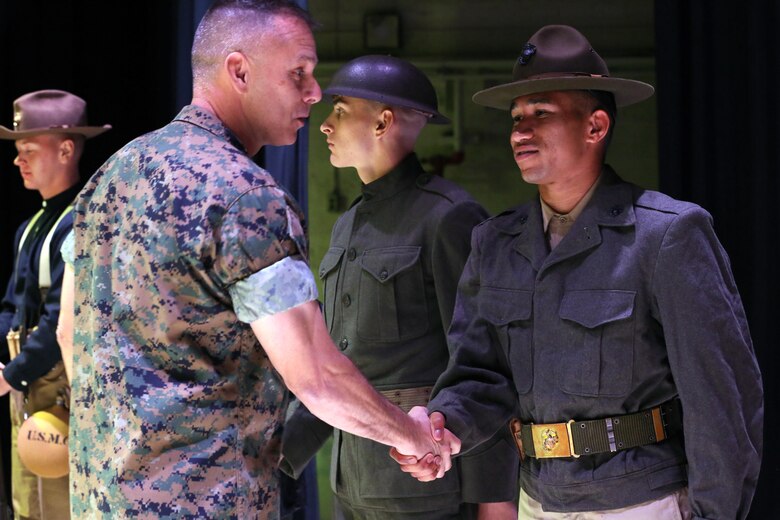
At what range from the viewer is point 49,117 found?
4004mm

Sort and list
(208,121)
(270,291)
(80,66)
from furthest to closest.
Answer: (80,66) < (208,121) < (270,291)

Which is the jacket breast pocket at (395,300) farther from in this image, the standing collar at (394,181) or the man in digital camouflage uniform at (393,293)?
the standing collar at (394,181)

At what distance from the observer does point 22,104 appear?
403 cm

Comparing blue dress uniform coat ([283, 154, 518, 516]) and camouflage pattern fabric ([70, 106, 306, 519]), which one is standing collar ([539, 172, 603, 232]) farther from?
camouflage pattern fabric ([70, 106, 306, 519])

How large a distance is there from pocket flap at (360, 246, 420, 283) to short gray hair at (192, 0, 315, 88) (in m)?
0.81

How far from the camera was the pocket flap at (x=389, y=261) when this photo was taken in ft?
9.06

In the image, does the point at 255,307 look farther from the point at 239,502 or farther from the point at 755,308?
the point at 755,308

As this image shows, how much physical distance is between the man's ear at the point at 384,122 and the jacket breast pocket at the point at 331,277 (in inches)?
13.0

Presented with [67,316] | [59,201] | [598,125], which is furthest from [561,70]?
[59,201]

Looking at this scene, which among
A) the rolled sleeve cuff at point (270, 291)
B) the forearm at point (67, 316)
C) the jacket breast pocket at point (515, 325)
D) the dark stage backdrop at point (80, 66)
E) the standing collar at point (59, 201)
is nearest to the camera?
the rolled sleeve cuff at point (270, 291)

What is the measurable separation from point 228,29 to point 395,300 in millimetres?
920

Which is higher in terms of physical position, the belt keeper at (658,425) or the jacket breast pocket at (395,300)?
the jacket breast pocket at (395,300)

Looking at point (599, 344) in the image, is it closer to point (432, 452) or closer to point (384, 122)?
point (432, 452)

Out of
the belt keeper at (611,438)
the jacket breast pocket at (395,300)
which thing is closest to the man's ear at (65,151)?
the jacket breast pocket at (395,300)
